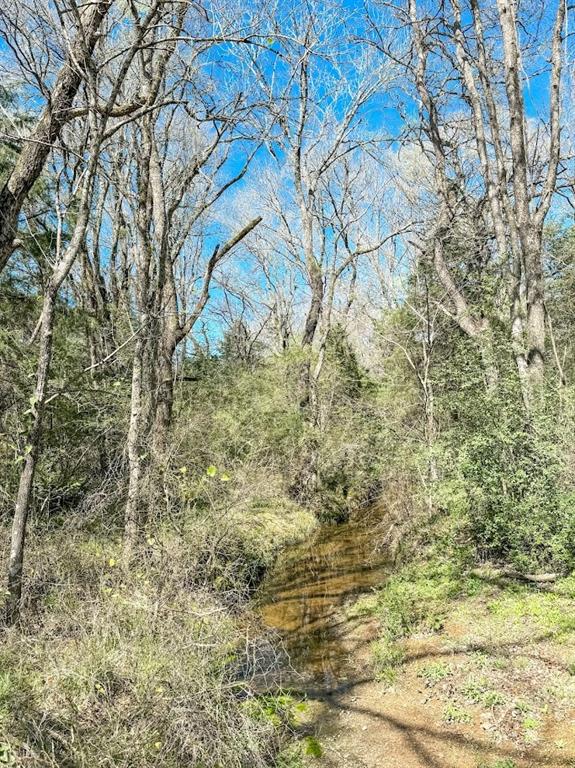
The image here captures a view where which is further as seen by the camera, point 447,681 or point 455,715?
point 447,681

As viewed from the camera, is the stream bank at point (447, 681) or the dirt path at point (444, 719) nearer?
the dirt path at point (444, 719)

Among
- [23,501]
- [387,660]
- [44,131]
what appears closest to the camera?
[23,501]

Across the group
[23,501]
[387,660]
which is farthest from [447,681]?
[23,501]

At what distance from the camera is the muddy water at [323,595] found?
6832 millimetres

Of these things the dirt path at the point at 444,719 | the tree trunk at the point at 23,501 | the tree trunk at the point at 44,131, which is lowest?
the dirt path at the point at 444,719

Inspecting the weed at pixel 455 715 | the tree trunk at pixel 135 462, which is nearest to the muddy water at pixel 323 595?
the weed at pixel 455 715

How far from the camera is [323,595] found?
9.24 meters

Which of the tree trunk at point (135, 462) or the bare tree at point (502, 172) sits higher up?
the bare tree at point (502, 172)

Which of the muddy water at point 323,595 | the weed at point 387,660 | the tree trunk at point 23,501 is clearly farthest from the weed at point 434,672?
the tree trunk at point 23,501

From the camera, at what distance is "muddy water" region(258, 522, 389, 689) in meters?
6.83

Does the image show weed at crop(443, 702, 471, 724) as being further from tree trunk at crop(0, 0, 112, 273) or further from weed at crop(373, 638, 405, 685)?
tree trunk at crop(0, 0, 112, 273)

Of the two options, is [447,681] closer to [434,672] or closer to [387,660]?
[434,672]

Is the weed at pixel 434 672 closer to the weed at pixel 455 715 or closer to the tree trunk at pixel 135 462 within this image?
the weed at pixel 455 715

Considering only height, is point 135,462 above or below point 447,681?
above
